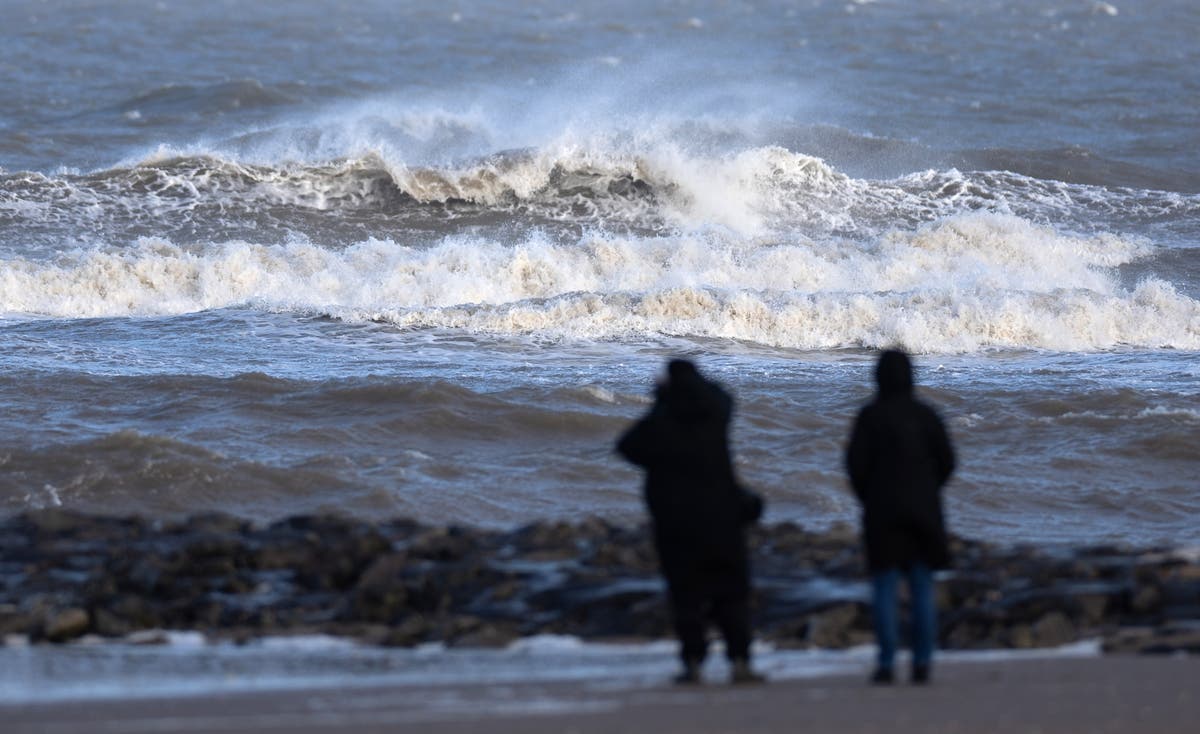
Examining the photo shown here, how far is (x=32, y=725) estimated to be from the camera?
19.0ft

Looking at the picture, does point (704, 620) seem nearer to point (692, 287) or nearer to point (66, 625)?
point (66, 625)

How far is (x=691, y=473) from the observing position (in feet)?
21.5

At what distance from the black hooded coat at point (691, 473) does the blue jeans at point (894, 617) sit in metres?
0.55

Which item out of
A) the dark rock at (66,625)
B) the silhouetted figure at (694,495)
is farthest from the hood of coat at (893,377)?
the dark rock at (66,625)

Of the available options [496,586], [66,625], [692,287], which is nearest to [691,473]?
[496,586]

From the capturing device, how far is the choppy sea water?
1266 centimetres

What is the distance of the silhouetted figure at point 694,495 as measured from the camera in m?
6.53

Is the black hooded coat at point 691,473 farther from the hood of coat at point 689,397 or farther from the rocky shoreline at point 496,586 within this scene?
the rocky shoreline at point 496,586

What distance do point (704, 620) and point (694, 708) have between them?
0.58 metres

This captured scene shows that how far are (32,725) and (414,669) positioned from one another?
1768 millimetres

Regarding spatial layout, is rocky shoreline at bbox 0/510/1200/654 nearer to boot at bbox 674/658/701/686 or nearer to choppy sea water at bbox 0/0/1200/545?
boot at bbox 674/658/701/686

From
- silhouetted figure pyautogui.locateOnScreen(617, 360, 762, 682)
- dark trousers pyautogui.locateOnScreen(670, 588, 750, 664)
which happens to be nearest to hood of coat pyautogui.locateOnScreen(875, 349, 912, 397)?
silhouetted figure pyautogui.locateOnScreen(617, 360, 762, 682)

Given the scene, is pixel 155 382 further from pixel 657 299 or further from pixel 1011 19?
pixel 1011 19

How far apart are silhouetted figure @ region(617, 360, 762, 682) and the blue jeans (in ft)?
1.67
